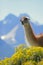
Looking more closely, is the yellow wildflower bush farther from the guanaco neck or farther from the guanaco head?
the guanaco neck

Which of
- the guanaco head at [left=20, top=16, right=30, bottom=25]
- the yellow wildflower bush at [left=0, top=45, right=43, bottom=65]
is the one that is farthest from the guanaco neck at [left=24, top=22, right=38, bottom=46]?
the yellow wildflower bush at [left=0, top=45, right=43, bottom=65]

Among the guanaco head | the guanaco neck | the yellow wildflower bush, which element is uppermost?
the guanaco head

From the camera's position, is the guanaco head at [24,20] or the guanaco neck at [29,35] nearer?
the guanaco head at [24,20]

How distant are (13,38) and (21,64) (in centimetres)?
12140

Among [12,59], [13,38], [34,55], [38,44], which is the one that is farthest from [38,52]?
[13,38]

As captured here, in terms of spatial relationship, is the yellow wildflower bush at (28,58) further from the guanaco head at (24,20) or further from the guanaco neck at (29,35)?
the guanaco neck at (29,35)

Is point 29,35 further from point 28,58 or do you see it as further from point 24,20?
point 28,58

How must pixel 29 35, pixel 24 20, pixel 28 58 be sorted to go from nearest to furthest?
pixel 28 58 → pixel 24 20 → pixel 29 35

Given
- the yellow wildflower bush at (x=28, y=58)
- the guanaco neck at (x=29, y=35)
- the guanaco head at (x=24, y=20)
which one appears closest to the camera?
the yellow wildflower bush at (x=28, y=58)

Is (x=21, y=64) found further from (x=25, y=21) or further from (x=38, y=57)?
(x=25, y=21)

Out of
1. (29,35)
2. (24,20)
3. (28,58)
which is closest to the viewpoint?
(28,58)

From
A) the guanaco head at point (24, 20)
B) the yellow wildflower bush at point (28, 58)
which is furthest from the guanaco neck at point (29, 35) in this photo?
the yellow wildflower bush at point (28, 58)

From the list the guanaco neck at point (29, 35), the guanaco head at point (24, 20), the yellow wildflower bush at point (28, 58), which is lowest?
the yellow wildflower bush at point (28, 58)

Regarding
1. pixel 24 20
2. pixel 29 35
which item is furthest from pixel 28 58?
pixel 29 35
